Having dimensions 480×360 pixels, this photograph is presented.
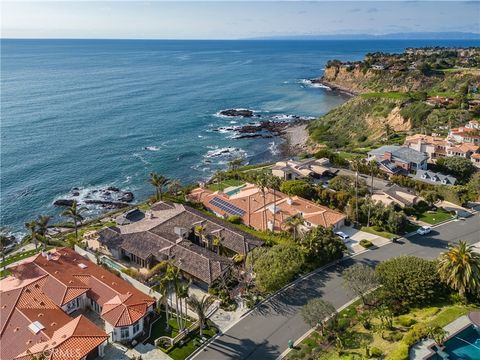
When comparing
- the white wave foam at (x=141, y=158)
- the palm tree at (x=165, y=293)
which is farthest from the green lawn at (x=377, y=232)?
the white wave foam at (x=141, y=158)

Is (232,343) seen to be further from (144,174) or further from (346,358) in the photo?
(144,174)

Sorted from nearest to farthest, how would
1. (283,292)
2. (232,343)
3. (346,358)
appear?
(346,358) → (232,343) → (283,292)

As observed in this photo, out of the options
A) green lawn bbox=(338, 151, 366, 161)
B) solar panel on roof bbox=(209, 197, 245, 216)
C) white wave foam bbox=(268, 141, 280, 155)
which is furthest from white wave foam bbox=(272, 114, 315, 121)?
solar panel on roof bbox=(209, 197, 245, 216)

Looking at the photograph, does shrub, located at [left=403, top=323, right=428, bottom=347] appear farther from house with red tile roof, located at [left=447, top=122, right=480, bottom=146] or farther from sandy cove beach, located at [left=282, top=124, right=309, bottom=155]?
sandy cove beach, located at [left=282, top=124, right=309, bottom=155]

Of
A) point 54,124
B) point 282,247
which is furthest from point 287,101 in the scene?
point 282,247

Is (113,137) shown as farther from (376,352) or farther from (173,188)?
(376,352)

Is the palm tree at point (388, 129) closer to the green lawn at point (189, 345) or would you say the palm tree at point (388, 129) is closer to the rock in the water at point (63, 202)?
the rock in the water at point (63, 202)
